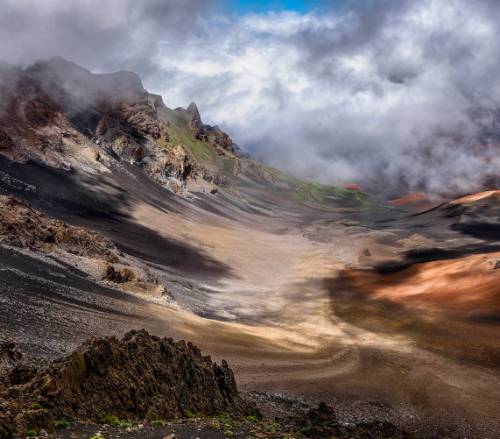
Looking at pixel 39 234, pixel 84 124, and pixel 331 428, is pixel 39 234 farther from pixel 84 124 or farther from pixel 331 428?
pixel 84 124

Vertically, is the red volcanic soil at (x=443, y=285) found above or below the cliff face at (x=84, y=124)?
below

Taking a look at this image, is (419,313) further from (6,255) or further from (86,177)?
(86,177)

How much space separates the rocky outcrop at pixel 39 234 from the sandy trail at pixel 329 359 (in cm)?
1048

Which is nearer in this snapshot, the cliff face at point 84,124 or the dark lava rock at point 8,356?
the dark lava rock at point 8,356

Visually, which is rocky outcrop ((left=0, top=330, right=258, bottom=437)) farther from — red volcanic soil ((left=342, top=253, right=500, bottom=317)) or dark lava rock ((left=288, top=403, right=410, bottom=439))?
red volcanic soil ((left=342, top=253, right=500, bottom=317))

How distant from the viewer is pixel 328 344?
144 feet

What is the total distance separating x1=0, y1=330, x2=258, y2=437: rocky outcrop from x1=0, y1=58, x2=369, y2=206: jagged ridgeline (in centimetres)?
7738

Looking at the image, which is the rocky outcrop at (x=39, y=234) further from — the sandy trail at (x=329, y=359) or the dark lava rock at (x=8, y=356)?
the dark lava rock at (x=8, y=356)

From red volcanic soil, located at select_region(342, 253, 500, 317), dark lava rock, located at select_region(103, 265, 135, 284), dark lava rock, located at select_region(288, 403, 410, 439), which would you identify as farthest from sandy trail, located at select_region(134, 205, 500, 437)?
red volcanic soil, located at select_region(342, 253, 500, 317)

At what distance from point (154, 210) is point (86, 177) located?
14131mm

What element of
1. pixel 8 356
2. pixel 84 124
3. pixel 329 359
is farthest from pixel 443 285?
pixel 84 124

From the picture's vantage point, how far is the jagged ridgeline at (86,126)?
99.6m

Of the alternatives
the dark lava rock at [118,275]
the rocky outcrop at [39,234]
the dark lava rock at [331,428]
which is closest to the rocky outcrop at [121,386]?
the dark lava rock at [331,428]

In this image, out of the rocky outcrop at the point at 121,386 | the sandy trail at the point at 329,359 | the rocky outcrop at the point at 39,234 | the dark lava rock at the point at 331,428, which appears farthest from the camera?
the rocky outcrop at the point at 39,234
